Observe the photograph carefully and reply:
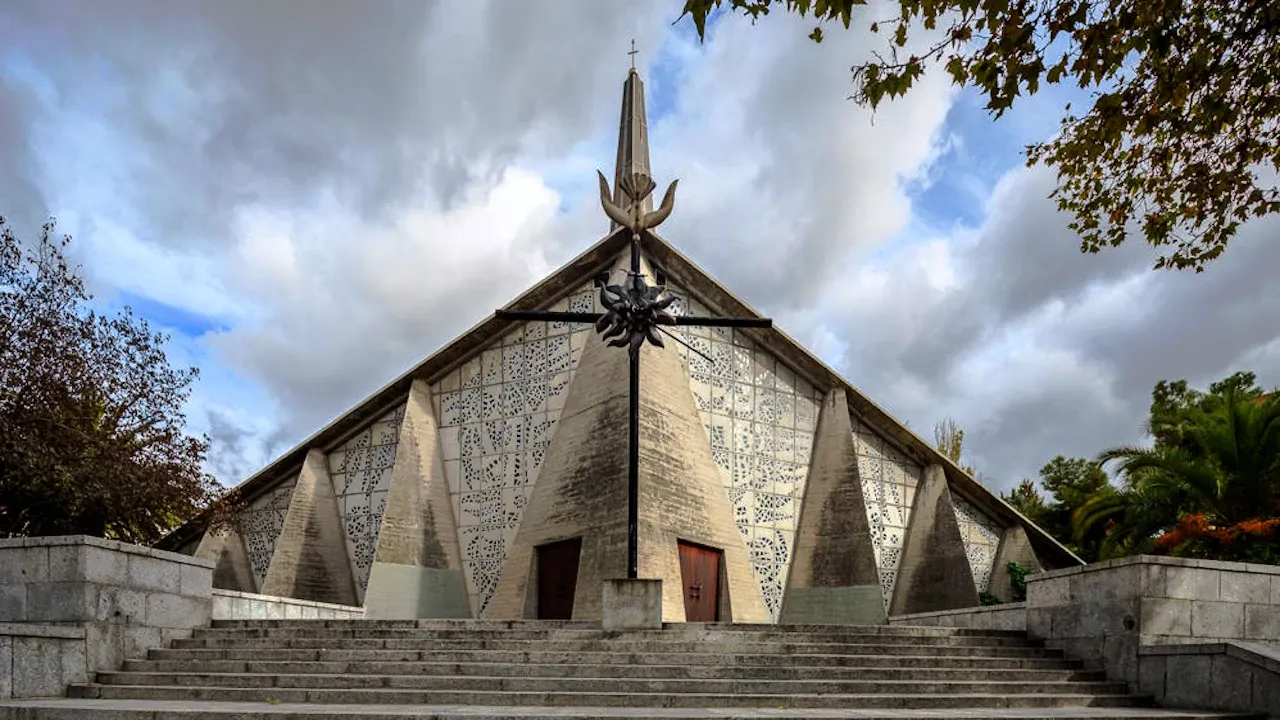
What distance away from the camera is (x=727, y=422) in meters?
19.3

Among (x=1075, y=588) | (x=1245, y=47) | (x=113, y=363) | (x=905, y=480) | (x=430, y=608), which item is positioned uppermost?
(x=1245, y=47)

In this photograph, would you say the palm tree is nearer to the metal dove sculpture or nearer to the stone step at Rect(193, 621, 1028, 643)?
the stone step at Rect(193, 621, 1028, 643)

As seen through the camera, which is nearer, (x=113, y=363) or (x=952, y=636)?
(x=952, y=636)

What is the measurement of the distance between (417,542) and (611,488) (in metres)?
4.48

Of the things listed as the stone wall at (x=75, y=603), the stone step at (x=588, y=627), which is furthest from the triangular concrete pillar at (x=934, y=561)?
the stone wall at (x=75, y=603)

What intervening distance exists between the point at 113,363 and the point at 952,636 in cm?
1345

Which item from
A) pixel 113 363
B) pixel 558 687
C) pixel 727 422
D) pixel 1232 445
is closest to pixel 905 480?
pixel 727 422

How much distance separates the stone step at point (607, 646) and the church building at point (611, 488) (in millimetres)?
7311

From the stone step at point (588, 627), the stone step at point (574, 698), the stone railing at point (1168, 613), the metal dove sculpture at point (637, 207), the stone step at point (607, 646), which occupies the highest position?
the metal dove sculpture at point (637, 207)

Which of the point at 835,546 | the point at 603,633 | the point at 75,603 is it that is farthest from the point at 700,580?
the point at 75,603

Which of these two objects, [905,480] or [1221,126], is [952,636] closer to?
[1221,126]

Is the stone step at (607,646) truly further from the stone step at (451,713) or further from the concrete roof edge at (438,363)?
the concrete roof edge at (438,363)

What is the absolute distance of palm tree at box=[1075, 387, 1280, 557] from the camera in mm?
15852

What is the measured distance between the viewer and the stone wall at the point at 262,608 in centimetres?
1149
